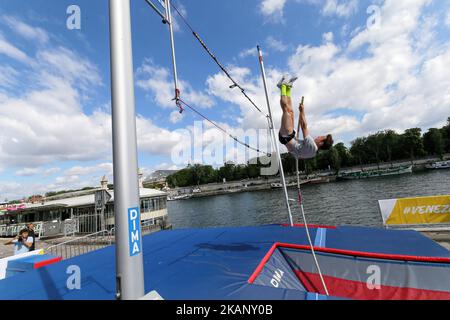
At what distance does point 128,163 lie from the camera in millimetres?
1765

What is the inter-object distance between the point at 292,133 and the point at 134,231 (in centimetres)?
396

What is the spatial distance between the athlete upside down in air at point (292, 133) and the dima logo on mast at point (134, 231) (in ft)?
12.4

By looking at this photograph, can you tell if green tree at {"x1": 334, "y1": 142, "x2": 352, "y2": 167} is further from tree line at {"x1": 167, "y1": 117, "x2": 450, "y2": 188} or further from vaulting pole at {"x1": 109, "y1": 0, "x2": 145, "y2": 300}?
vaulting pole at {"x1": 109, "y1": 0, "x2": 145, "y2": 300}

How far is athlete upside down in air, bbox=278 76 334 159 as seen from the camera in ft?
15.5

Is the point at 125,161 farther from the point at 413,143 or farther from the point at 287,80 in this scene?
the point at 413,143

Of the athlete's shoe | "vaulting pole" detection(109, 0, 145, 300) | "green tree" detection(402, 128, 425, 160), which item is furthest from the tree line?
"vaulting pole" detection(109, 0, 145, 300)

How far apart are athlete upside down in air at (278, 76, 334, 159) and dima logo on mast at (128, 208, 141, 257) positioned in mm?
3788

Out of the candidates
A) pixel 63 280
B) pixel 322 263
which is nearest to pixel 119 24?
pixel 63 280

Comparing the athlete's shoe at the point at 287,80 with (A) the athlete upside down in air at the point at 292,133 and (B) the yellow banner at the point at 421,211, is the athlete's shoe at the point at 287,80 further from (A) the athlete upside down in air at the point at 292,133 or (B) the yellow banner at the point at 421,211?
(B) the yellow banner at the point at 421,211

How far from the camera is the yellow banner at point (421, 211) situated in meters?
8.71

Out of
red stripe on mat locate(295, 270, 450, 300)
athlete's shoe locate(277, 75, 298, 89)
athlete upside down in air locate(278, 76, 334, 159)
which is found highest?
athlete's shoe locate(277, 75, 298, 89)

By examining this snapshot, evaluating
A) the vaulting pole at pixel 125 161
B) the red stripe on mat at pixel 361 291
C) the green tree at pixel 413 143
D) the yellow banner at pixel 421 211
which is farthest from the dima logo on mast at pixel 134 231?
the green tree at pixel 413 143
